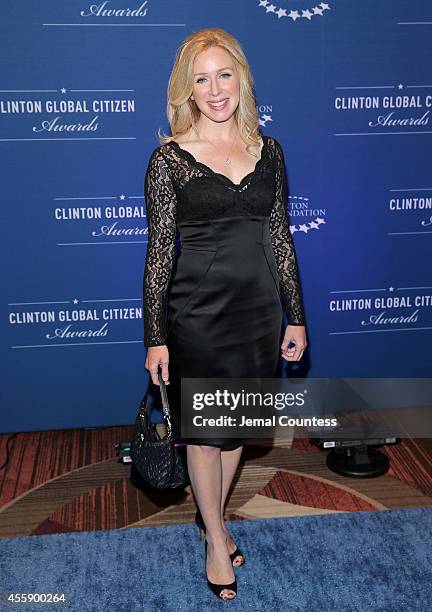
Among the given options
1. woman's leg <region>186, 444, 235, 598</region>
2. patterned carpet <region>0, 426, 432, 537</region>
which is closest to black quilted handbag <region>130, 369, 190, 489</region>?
woman's leg <region>186, 444, 235, 598</region>

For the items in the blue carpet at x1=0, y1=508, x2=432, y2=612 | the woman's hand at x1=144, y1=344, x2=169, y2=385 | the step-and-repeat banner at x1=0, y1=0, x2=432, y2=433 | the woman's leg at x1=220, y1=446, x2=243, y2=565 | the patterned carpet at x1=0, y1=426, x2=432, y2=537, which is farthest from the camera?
the step-and-repeat banner at x1=0, y1=0, x2=432, y2=433

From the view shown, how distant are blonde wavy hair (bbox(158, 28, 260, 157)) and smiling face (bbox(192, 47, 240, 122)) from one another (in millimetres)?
20

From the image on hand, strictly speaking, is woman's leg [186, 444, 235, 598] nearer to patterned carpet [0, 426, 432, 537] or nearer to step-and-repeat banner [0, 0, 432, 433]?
patterned carpet [0, 426, 432, 537]

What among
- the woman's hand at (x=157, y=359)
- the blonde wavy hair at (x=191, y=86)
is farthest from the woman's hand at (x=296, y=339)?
the blonde wavy hair at (x=191, y=86)

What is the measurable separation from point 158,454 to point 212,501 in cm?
40

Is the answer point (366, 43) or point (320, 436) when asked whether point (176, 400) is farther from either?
point (366, 43)

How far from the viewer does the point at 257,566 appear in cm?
306

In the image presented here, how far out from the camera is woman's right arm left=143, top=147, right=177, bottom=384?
8.71ft

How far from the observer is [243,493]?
364 centimetres

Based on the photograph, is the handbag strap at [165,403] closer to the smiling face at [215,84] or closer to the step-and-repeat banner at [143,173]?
the smiling face at [215,84]

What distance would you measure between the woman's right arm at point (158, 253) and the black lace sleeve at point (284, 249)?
48cm

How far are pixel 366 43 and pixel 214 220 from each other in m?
1.86

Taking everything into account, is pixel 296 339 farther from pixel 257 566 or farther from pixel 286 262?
pixel 257 566

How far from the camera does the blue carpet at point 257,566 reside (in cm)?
285
